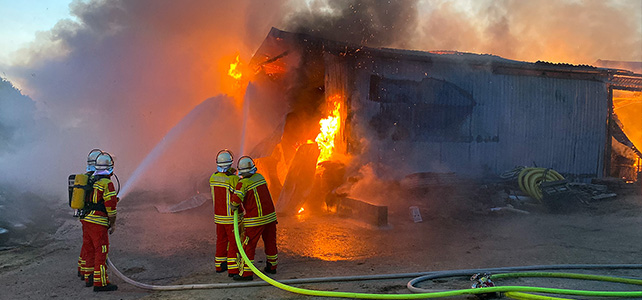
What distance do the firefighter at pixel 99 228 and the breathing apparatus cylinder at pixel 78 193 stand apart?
0.27ft

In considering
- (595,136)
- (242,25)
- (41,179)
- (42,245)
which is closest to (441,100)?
(595,136)

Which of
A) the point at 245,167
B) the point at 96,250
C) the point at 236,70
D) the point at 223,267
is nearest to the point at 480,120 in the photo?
the point at 236,70

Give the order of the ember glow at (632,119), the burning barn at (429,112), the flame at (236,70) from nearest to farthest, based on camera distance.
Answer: the burning barn at (429,112), the flame at (236,70), the ember glow at (632,119)

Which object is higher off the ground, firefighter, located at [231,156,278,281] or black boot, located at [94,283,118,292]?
firefighter, located at [231,156,278,281]

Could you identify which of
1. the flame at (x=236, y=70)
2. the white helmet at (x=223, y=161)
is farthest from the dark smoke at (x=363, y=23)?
the white helmet at (x=223, y=161)

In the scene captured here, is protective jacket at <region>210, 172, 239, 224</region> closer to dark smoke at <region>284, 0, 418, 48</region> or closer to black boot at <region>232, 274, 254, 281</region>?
black boot at <region>232, 274, 254, 281</region>

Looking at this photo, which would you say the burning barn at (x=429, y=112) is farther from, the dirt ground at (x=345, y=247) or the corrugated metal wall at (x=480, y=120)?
the dirt ground at (x=345, y=247)

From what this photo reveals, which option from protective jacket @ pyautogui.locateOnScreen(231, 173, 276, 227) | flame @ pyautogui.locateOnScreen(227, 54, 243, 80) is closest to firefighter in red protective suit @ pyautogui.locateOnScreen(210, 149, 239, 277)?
protective jacket @ pyautogui.locateOnScreen(231, 173, 276, 227)

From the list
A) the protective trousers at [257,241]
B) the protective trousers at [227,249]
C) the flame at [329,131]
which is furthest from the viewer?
the flame at [329,131]

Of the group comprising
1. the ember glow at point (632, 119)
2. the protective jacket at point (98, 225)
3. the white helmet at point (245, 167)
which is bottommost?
the protective jacket at point (98, 225)

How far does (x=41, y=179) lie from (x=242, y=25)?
8763 mm

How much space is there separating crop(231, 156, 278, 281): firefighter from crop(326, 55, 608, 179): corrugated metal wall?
20.7 ft

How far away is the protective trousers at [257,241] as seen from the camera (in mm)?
5746

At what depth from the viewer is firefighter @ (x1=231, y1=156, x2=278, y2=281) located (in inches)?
229
